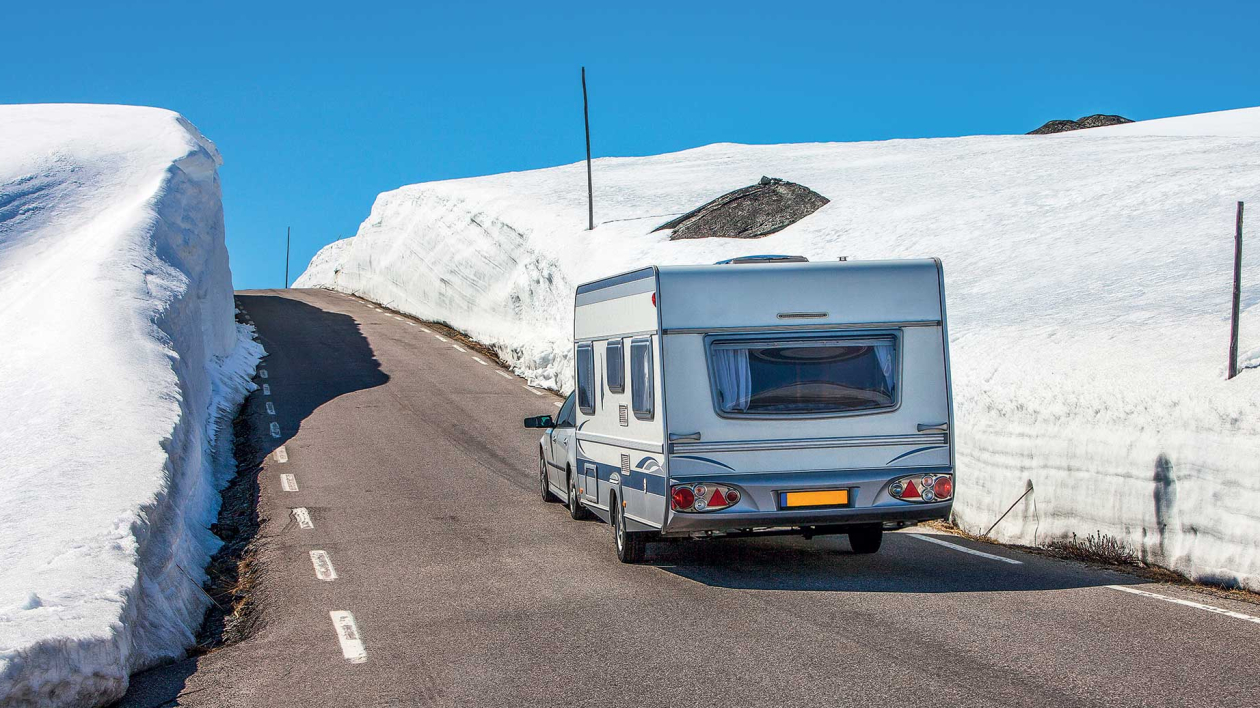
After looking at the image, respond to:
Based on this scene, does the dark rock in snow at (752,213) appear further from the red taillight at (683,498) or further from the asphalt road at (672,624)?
the red taillight at (683,498)

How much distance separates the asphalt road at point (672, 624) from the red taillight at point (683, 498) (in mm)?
680

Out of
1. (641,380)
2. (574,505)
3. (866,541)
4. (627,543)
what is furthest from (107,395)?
(866,541)

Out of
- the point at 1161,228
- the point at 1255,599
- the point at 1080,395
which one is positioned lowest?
the point at 1255,599

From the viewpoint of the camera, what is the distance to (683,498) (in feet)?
28.8

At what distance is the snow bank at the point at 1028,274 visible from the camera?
9164mm

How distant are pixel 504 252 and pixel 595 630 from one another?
100 ft

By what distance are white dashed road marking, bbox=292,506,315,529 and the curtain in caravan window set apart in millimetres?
5518

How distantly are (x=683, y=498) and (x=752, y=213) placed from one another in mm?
24848

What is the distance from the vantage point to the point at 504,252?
37031 millimetres

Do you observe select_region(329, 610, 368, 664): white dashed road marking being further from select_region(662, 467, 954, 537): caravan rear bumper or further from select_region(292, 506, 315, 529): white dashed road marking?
select_region(292, 506, 315, 529): white dashed road marking

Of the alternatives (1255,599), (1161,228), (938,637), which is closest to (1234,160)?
(1161,228)

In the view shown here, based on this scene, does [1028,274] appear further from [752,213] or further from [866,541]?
[752,213]

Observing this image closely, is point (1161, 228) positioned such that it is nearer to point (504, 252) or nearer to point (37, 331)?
point (37, 331)

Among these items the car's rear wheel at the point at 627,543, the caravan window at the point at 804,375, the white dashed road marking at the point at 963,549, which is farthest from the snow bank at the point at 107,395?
the white dashed road marking at the point at 963,549
